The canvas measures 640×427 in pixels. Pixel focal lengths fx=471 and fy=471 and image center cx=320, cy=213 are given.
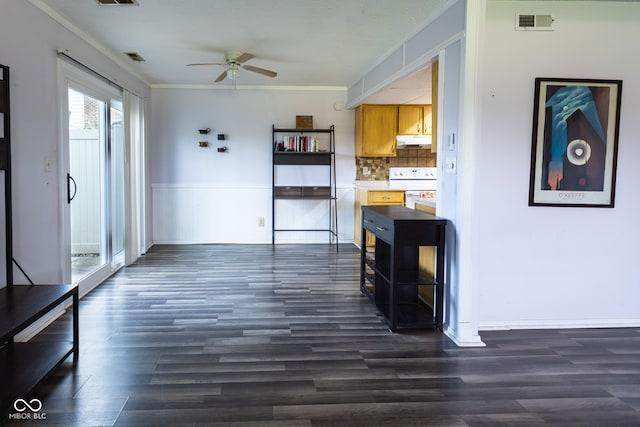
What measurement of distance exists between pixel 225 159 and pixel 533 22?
4785mm

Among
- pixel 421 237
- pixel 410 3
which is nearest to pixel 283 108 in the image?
pixel 410 3

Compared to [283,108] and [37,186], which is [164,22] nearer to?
[37,186]

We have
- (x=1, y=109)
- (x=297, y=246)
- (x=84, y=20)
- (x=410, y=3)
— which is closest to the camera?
(x=1, y=109)

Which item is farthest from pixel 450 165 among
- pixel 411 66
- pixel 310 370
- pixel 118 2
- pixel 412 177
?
pixel 412 177

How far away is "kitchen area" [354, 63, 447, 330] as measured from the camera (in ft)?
11.0

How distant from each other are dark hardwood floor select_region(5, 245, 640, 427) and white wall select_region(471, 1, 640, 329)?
0.23m

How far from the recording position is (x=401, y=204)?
253 inches

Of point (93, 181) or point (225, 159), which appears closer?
point (93, 181)

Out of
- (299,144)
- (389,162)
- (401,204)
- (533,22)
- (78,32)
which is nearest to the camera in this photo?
(533,22)

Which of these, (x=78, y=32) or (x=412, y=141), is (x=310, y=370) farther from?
(x=412, y=141)

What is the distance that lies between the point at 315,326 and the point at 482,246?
133cm

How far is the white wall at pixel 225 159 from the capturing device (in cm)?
693

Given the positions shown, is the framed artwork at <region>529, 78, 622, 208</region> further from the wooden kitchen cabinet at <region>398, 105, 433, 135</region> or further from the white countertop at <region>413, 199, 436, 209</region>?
the wooden kitchen cabinet at <region>398, 105, 433, 135</region>

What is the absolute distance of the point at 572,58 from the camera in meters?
3.30
